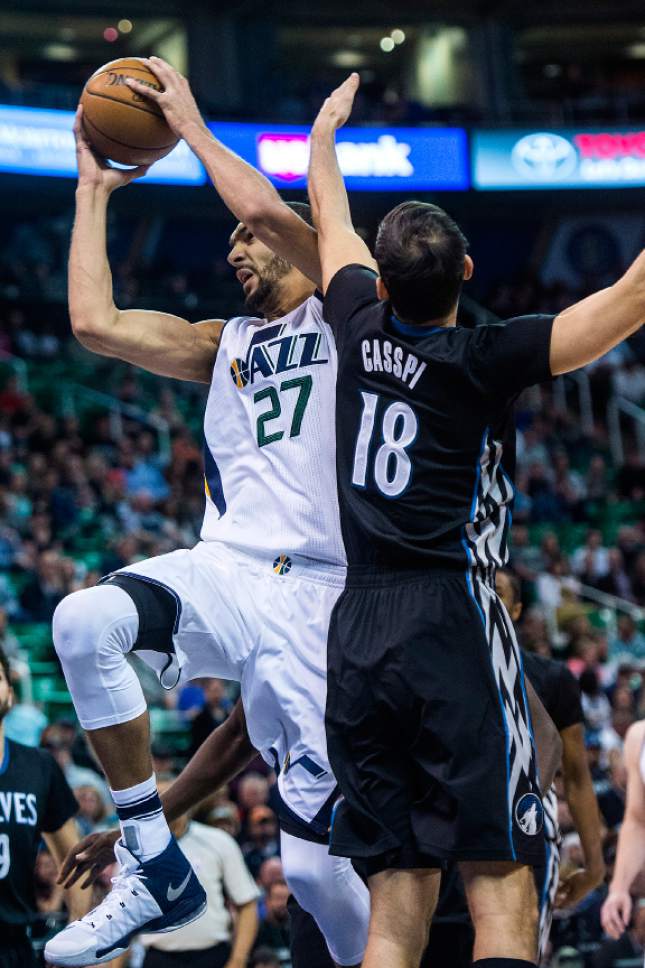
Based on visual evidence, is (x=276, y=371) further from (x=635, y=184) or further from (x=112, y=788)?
(x=635, y=184)

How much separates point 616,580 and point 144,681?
791 centimetres

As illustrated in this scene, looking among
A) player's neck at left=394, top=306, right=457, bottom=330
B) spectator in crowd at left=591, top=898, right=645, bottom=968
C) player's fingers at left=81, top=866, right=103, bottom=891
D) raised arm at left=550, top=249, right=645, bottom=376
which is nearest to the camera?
raised arm at left=550, top=249, right=645, bottom=376

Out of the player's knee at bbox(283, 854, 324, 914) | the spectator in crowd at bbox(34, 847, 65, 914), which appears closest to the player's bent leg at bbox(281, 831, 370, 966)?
the player's knee at bbox(283, 854, 324, 914)

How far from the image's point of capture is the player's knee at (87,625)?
163 inches

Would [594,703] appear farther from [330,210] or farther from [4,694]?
[330,210]

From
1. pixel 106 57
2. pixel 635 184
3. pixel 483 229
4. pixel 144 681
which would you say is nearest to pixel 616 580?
pixel 144 681

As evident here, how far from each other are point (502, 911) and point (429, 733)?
48cm

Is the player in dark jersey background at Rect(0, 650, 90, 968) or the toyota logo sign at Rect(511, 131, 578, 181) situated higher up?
the toyota logo sign at Rect(511, 131, 578, 181)

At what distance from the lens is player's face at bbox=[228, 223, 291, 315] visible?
4918mm

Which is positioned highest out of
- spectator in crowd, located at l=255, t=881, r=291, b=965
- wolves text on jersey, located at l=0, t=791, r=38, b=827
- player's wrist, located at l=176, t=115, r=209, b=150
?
player's wrist, located at l=176, t=115, r=209, b=150

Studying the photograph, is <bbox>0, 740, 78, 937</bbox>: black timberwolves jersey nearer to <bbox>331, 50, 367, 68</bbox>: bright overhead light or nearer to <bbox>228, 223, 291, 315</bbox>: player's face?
<bbox>228, 223, 291, 315</bbox>: player's face

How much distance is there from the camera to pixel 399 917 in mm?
3744

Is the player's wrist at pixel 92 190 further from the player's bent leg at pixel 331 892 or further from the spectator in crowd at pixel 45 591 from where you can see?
the spectator in crowd at pixel 45 591

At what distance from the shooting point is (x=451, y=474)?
3799mm
